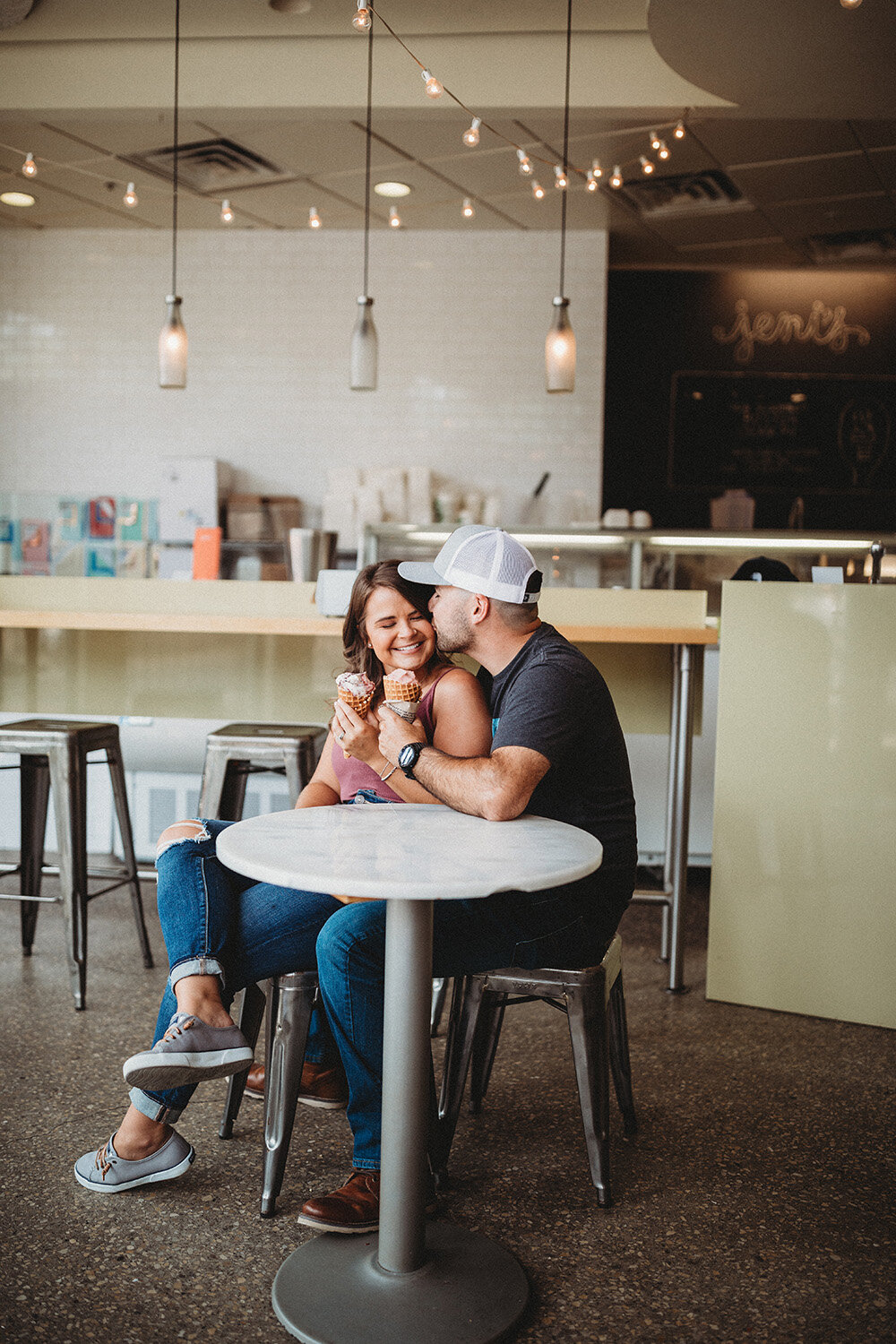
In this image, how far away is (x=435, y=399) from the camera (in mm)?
6641

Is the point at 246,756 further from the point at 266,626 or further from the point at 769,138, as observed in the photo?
the point at 769,138

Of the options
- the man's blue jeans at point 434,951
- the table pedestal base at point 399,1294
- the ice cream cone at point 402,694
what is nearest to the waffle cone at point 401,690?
the ice cream cone at point 402,694

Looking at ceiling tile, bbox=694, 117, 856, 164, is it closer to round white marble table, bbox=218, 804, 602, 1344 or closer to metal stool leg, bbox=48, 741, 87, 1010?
metal stool leg, bbox=48, 741, 87, 1010

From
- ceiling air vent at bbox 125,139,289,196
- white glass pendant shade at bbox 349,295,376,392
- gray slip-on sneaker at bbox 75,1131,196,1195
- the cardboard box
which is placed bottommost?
gray slip-on sneaker at bbox 75,1131,196,1195

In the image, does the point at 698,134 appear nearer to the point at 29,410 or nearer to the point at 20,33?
the point at 20,33

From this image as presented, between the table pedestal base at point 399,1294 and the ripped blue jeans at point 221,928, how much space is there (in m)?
0.41

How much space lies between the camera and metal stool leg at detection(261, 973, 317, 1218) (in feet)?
6.35

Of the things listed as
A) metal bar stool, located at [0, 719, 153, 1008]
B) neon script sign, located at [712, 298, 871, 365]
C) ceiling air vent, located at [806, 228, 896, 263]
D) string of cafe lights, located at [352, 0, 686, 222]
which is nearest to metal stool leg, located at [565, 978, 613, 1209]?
metal bar stool, located at [0, 719, 153, 1008]

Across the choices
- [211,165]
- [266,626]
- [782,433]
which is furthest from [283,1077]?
[782,433]

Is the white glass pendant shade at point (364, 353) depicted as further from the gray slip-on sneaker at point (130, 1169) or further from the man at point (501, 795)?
the gray slip-on sneaker at point (130, 1169)

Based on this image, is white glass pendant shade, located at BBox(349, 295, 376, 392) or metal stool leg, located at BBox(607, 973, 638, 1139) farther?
white glass pendant shade, located at BBox(349, 295, 376, 392)

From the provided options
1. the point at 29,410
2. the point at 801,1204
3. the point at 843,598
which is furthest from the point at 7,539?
the point at 801,1204

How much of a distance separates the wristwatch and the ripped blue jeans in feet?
0.96

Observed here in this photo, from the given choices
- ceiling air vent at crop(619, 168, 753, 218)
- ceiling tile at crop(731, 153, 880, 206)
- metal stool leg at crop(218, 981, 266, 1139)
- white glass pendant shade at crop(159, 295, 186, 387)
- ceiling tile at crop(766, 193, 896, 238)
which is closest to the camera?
metal stool leg at crop(218, 981, 266, 1139)
